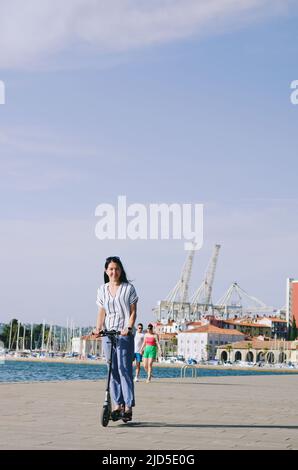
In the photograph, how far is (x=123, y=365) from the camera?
10398 millimetres

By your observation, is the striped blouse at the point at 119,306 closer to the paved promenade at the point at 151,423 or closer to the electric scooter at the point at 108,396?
the electric scooter at the point at 108,396

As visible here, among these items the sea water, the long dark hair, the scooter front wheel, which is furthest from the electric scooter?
the sea water

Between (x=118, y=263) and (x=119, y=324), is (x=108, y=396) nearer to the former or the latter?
(x=119, y=324)

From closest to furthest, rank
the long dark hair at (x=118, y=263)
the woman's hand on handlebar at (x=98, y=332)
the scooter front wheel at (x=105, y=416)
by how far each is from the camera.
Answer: the scooter front wheel at (x=105, y=416), the woman's hand on handlebar at (x=98, y=332), the long dark hair at (x=118, y=263)

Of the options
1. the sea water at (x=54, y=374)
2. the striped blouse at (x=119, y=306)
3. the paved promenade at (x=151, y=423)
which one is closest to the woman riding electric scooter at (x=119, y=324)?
the striped blouse at (x=119, y=306)

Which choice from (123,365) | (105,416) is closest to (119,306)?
(123,365)

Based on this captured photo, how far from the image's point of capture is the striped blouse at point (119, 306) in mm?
10422

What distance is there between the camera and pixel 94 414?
11461mm

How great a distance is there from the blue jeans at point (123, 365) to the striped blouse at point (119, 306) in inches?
6.9

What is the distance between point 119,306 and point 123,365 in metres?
0.74
